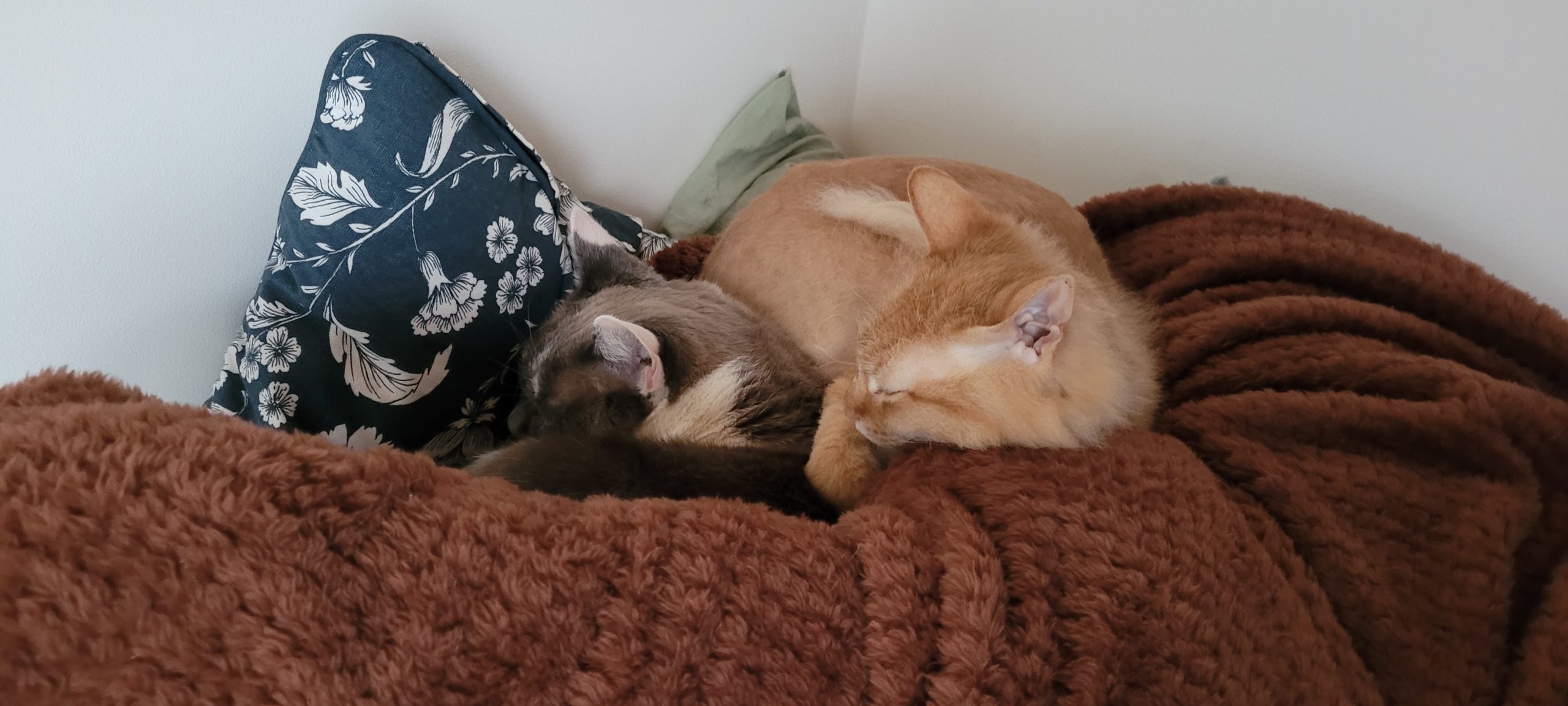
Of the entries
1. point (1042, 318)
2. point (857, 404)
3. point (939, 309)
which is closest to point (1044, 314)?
point (1042, 318)

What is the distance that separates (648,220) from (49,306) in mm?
989

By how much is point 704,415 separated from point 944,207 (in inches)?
16.9

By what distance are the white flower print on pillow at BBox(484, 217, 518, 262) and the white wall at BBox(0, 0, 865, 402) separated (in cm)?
26

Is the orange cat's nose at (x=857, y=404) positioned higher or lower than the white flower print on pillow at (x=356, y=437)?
higher

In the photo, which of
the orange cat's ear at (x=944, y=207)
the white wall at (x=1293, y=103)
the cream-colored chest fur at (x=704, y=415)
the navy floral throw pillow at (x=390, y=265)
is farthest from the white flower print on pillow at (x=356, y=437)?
the white wall at (x=1293, y=103)

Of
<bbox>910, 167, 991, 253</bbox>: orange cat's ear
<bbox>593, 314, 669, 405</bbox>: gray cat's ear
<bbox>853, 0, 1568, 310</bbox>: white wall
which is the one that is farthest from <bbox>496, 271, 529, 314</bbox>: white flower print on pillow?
<bbox>853, 0, 1568, 310</bbox>: white wall

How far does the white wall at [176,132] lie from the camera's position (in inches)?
34.3

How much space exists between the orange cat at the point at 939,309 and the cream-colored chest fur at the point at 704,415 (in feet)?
0.43

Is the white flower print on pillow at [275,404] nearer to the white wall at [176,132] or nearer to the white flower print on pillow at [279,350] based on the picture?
the white flower print on pillow at [279,350]

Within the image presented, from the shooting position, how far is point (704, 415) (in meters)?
1.04

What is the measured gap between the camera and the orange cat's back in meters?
1.19

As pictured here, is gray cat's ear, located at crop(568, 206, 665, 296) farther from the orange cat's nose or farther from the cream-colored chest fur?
the orange cat's nose

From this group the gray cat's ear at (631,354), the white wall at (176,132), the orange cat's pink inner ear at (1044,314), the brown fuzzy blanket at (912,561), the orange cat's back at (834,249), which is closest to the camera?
the brown fuzzy blanket at (912,561)

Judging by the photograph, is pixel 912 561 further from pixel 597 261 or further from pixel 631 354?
pixel 597 261
